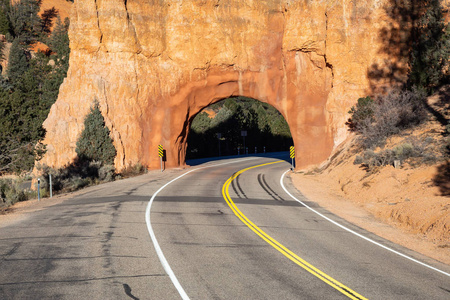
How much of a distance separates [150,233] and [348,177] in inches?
624

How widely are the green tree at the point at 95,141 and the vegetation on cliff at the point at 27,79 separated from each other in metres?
3.07

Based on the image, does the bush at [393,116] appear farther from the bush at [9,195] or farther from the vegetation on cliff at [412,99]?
the bush at [9,195]

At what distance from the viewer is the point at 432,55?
30078mm

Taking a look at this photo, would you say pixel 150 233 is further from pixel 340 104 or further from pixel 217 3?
pixel 217 3

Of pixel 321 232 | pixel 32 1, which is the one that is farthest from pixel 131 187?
pixel 32 1

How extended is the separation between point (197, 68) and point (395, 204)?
24495 millimetres

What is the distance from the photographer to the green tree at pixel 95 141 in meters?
35.8

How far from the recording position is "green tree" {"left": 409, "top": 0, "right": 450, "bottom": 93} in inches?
1178

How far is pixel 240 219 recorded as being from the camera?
53.0 feet

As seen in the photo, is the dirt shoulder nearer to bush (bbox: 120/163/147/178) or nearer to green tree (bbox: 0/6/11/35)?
bush (bbox: 120/163/147/178)

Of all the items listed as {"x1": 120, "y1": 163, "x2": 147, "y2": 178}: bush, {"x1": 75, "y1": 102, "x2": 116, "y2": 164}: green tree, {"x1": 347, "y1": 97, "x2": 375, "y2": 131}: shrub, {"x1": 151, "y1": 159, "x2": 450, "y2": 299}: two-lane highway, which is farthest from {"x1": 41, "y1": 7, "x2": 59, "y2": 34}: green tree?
{"x1": 151, "y1": 159, "x2": 450, "y2": 299}: two-lane highway

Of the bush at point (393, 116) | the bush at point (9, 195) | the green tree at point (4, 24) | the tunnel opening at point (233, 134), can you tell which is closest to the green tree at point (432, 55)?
the bush at point (393, 116)

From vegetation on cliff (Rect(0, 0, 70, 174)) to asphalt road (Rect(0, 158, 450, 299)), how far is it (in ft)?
35.2

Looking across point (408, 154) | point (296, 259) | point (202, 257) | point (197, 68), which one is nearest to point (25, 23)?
point (197, 68)
